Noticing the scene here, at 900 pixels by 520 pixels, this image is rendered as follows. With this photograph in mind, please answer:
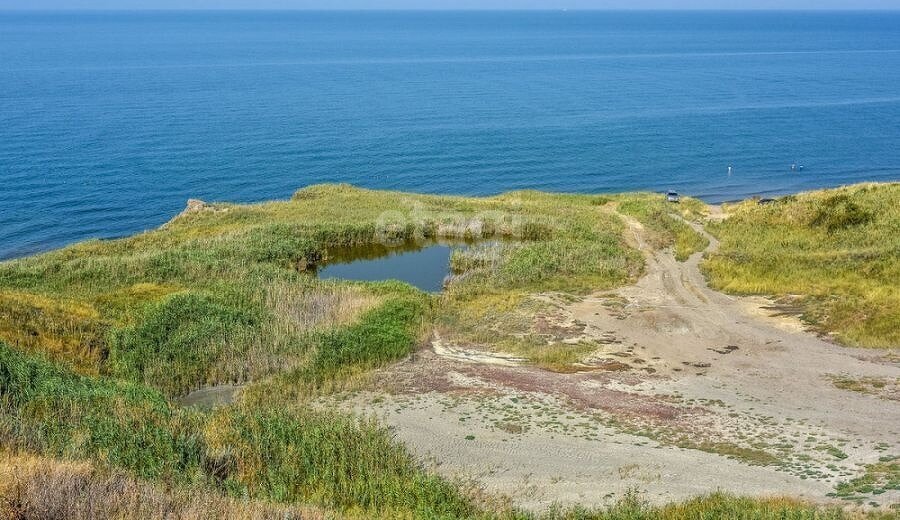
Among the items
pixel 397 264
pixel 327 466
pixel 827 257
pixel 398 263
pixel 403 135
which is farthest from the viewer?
pixel 403 135

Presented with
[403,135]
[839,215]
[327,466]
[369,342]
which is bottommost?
[369,342]

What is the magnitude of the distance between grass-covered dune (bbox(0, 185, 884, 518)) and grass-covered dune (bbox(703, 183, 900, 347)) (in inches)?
180

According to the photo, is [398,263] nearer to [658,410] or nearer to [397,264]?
[397,264]

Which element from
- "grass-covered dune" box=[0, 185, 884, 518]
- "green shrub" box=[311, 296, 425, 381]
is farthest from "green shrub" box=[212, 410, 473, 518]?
"green shrub" box=[311, 296, 425, 381]

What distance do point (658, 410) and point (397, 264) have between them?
25726mm

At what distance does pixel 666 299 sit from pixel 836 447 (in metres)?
15.4

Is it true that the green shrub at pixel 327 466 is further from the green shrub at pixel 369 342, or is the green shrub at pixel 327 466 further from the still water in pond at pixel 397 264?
the still water in pond at pixel 397 264

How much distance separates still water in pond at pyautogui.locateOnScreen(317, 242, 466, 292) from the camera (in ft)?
149

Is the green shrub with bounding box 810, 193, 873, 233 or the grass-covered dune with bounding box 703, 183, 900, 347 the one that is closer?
the grass-covered dune with bounding box 703, 183, 900, 347

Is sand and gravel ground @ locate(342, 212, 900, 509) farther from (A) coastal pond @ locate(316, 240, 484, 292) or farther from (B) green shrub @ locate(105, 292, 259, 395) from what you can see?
(A) coastal pond @ locate(316, 240, 484, 292)

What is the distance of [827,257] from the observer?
41.0 m

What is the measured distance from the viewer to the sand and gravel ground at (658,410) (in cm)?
2089

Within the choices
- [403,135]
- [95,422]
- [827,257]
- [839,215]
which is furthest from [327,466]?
[403,135]

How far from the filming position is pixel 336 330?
3184cm
